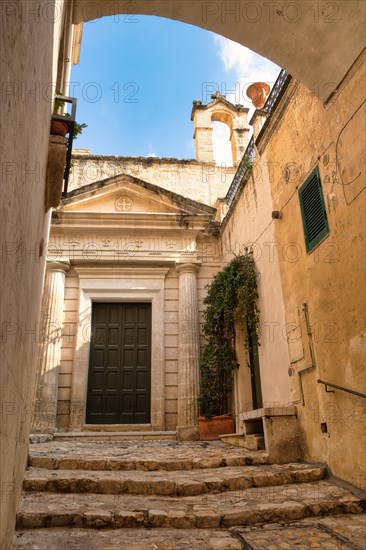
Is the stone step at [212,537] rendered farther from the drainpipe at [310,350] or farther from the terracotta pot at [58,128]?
the terracotta pot at [58,128]

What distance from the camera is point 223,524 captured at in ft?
10.3

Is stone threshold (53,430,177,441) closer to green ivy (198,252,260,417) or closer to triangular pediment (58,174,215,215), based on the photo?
green ivy (198,252,260,417)

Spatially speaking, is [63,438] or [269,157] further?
[63,438]

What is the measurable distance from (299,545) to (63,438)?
234 inches

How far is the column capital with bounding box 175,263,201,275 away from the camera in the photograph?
31.0 ft

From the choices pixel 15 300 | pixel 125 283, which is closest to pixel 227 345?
pixel 125 283

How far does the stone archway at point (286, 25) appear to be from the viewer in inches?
156

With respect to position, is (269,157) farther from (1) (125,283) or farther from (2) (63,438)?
(2) (63,438)

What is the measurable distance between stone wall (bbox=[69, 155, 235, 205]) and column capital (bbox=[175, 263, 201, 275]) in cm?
226

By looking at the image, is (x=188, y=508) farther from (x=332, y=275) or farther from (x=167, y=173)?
(x=167, y=173)

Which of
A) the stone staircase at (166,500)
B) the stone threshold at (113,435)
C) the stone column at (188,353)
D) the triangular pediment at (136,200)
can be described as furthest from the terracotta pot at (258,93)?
the stone threshold at (113,435)

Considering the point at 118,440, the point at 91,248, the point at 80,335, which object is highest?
the point at 91,248

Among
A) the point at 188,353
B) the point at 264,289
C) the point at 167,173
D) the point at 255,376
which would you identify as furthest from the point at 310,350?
the point at 167,173

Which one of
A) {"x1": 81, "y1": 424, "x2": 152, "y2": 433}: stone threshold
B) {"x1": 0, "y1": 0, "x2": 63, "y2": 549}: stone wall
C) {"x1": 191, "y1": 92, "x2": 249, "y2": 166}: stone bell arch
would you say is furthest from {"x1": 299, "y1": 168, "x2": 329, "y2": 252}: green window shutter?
{"x1": 191, "y1": 92, "x2": 249, "y2": 166}: stone bell arch
